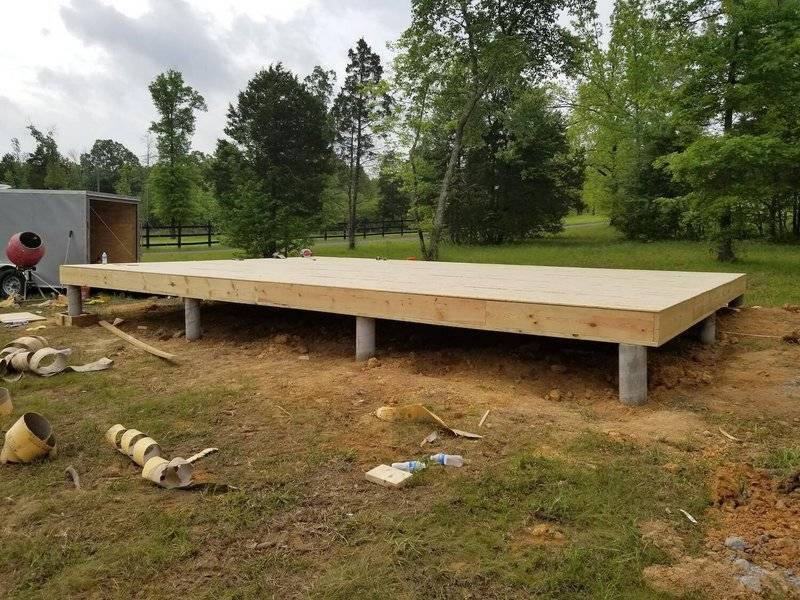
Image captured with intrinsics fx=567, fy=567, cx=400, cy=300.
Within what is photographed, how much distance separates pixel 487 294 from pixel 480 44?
12.5 meters

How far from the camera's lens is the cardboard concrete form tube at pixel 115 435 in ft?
10.00

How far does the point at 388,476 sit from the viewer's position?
2590 millimetres

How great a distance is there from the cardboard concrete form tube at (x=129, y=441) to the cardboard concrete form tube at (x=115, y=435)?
3cm

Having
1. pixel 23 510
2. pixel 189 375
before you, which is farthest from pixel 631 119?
pixel 23 510

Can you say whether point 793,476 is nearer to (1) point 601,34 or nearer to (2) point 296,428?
(2) point 296,428

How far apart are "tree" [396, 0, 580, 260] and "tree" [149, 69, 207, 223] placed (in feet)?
62.5

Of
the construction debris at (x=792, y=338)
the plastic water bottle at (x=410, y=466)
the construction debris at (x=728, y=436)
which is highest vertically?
the construction debris at (x=792, y=338)

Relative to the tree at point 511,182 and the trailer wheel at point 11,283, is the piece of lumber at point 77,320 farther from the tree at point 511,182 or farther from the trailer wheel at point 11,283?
the tree at point 511,182

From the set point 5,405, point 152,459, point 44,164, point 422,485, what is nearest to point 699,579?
point 422,485

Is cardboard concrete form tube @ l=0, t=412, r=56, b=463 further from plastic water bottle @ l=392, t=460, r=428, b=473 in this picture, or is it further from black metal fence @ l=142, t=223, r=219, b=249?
black metal fence @ l=142, t=223, r=219, b=249

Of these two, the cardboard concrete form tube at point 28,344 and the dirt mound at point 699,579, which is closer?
the dirt mound at point 699,579

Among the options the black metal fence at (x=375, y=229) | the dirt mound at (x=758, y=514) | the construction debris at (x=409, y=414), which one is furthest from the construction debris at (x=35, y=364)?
the black metal fence at (x=375, y=229)

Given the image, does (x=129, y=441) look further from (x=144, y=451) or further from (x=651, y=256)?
(x=651, y=256)

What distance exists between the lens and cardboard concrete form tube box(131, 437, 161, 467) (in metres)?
2.81
